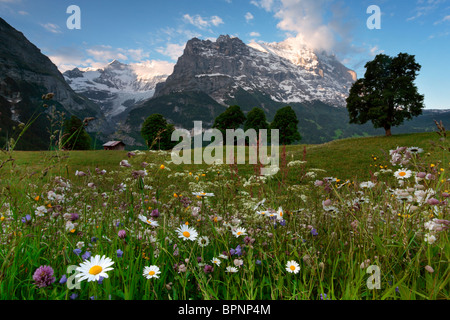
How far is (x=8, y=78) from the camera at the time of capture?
195 meters

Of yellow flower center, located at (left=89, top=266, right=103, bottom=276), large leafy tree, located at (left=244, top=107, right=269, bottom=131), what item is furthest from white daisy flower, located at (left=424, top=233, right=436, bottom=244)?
large leafy tree, located at (left=244, top=107, right=269, bottom=131)

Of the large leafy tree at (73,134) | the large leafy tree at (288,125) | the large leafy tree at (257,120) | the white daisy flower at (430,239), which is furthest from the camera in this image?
the large leafy tree at (257,120)

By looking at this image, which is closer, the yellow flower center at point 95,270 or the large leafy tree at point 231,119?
the yellow flower center at point 95,270

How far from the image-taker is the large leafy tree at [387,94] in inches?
1328

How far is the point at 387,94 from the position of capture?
3350 centimetres

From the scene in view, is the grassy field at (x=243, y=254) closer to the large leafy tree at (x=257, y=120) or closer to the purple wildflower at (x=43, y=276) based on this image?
the purple wildflower at (x=43, y=276)

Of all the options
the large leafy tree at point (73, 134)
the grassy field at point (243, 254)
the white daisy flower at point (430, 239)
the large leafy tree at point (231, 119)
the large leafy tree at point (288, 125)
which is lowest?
the grassy field at point (243, 254)

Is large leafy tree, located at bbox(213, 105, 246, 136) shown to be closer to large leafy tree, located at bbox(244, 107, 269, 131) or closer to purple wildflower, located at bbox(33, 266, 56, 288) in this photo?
large leafy tree, located at bbox(244, 107, 269, 131)

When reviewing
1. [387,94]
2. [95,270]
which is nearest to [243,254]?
[95,270]

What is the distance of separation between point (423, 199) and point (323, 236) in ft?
3.75

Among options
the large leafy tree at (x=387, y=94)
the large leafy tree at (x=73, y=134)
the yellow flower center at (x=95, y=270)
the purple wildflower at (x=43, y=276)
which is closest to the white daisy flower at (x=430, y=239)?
the yellow flower center at (x=95, y=270)

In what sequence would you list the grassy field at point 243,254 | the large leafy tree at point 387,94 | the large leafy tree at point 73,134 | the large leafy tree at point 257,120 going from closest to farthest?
1. the grassy field at point 243,254
2. the large leafy tree at point 73,134
3. the large leafy tree at point 387,94
4. the large leafy tree at point 257,120

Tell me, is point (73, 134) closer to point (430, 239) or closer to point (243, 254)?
point (243, 254)
